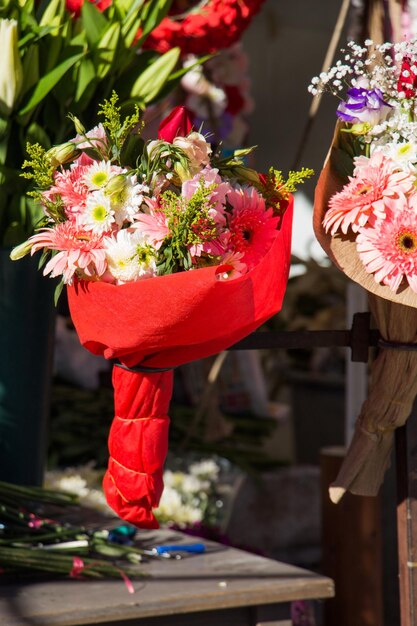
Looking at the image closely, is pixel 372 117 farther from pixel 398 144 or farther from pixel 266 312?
pixel 266 312

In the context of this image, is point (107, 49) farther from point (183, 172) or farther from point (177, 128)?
point (183, 172)

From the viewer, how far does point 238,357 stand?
3535 millimetres

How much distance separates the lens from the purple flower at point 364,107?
4.15 ft

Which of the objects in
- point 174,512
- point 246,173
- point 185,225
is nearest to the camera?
point 185,225

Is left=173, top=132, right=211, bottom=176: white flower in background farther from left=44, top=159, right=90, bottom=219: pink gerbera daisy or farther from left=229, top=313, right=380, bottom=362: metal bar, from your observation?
left=229, top=313, right=380, bottom=362: metal bar

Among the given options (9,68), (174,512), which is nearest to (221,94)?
(174,512)

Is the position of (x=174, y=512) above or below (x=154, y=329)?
below

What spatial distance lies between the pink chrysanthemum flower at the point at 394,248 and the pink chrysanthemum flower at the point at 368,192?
2 centimetres

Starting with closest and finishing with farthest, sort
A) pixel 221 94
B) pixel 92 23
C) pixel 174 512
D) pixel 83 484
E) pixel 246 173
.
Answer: pixel 246 173 < pixel 92 23 < pixel 83 484 < pixel 174 512 < pixel 221 94

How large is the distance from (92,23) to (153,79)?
148 mm

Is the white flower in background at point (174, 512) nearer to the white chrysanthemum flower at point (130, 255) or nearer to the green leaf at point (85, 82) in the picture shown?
the green leaf at point (85, 82)

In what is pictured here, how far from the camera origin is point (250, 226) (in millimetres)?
1230

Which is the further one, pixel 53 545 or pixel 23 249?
pixel 53 545

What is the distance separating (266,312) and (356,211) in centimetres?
17
